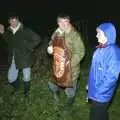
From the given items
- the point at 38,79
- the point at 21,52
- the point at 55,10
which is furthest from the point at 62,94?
the point at 55,10

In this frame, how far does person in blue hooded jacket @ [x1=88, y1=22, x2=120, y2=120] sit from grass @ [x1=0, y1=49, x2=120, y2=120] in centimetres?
89

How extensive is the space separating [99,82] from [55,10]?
48.6ft

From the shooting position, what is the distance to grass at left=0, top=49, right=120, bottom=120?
6395 millimetres

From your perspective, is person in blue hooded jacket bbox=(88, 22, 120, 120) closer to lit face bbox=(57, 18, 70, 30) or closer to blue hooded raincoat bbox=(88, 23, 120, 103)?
blue hooded raincoat bbox=(88, 23, 120, 103)

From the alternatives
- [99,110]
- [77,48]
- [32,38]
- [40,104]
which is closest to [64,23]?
[77,48]

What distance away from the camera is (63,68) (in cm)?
714

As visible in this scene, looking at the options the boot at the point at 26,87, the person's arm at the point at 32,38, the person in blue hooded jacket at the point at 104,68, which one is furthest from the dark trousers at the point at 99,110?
the boot at the point at 26,87

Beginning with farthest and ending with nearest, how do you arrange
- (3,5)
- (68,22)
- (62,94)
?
1. (3,5)
2. (62,94)
3. (68,22)

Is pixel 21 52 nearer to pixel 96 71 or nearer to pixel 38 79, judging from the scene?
pixel 38 79

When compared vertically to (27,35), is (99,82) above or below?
below

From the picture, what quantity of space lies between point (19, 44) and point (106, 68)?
2605mm

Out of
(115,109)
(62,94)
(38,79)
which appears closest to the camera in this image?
(115,109)

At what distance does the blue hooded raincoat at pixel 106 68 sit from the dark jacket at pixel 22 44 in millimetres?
2156

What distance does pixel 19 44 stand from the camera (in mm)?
7824
